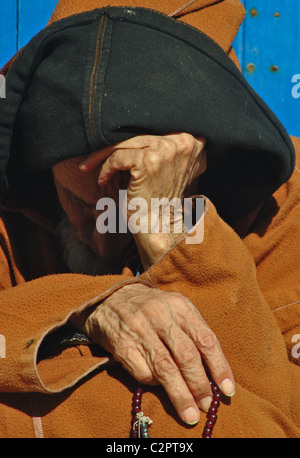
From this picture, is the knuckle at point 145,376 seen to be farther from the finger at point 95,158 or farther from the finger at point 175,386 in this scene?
the finger at point 95,158

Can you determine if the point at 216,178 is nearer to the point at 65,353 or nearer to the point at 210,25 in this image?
the point at 210,25

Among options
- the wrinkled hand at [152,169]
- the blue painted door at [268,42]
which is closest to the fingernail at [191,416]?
the wrinkled hand at [152,169]

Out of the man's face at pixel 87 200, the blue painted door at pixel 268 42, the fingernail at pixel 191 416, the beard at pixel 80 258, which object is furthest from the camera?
the blue painted door at pixel 268 42

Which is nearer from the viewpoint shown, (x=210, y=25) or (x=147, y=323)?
(x=147, y=323)

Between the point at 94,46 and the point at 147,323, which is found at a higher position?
the point at 94,46

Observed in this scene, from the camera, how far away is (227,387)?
1421 mm

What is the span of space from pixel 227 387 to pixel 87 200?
80 centimetres

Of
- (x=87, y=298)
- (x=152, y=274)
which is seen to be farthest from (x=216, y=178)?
(x=87, y=298)

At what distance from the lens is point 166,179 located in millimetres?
1751

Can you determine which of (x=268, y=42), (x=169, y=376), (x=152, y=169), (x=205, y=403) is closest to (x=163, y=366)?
(x=169, y=376)

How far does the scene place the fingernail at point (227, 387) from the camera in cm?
142

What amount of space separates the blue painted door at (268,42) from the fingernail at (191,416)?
59.4 inches

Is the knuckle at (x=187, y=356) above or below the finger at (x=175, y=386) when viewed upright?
above

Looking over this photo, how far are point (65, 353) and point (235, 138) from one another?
0.76 metres
